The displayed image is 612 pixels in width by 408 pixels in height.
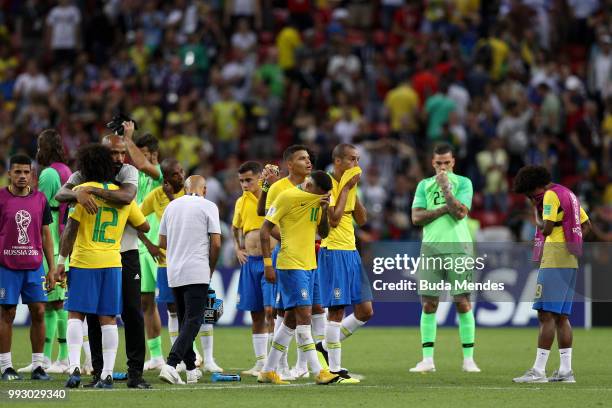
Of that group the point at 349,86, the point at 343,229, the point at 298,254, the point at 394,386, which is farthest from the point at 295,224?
the point at 349,86

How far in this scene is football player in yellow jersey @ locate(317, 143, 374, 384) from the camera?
45.4 ft

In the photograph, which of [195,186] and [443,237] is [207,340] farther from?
[443,237]

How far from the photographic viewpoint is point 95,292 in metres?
12.3

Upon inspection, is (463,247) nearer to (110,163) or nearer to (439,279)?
(439,279)

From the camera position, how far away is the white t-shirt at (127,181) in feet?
41.4

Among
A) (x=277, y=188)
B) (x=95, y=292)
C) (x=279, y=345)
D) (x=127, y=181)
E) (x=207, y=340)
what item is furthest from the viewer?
(x=207, y=340)

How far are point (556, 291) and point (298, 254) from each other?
111 inches

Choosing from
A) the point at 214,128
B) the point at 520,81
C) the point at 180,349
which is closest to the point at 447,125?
the point at 520,81

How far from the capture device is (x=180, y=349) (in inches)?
504

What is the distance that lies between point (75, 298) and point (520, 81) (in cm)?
1669

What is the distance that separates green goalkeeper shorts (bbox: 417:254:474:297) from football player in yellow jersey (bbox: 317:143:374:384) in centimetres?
86

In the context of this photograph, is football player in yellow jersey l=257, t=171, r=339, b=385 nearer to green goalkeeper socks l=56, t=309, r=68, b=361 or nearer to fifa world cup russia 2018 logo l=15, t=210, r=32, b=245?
fifa world cup russia 2018 logo l=15, t=210, r=32, b=245

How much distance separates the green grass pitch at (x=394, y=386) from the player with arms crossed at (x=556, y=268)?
0.39 meters

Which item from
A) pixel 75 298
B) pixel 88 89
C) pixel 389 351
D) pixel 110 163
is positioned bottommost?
pixel 389 351
